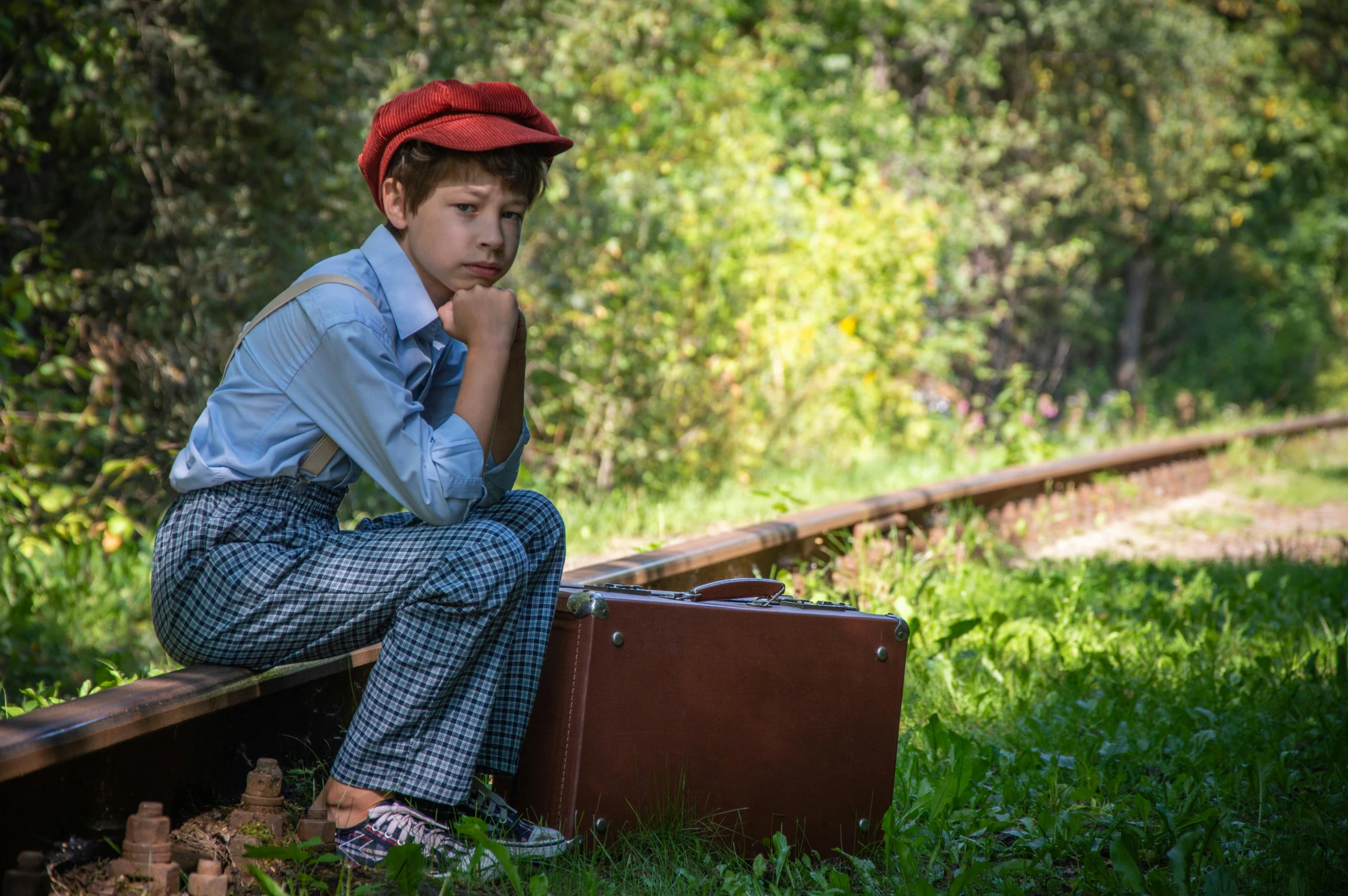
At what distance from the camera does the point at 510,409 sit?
2689 millimetres

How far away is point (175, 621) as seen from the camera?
7.98ft

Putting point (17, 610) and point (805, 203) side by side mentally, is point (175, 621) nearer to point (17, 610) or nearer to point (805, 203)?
point (17, 610)

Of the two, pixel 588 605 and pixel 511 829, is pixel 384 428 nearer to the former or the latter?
pixel 588 605

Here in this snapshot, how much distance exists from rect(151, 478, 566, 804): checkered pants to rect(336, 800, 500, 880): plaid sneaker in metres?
0.05

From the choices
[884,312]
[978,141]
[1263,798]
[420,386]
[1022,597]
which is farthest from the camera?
[978,141]

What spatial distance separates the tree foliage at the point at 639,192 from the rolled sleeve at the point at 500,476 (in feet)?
8.46

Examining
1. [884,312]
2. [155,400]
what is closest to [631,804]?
[155,400]

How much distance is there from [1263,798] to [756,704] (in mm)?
1368

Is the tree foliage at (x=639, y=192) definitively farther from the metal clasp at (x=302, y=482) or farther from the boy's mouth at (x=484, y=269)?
the boy's mouth at (x=484, y=269)

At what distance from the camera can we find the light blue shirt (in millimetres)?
2299

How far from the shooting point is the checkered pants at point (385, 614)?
7.59ft

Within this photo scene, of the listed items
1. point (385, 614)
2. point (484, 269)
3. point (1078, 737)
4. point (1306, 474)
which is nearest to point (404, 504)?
point (385, 614)

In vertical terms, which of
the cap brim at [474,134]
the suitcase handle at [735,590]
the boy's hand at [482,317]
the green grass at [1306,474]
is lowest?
the green grass at [1306,474]

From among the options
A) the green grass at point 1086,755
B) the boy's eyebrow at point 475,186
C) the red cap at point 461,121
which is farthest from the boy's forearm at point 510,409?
Answer: the green grass at point 1086,755
